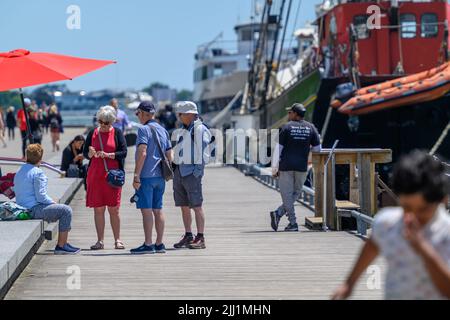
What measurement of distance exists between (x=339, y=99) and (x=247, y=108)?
659 inches

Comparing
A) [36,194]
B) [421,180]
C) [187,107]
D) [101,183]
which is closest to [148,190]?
[101,183]

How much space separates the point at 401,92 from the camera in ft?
94.8

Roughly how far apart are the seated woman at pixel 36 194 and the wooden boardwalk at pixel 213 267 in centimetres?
42

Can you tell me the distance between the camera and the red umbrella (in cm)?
1409

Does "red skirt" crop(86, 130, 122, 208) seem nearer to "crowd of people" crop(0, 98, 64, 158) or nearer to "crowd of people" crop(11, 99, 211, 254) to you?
"crowd of people" crop(11, 99, 211, 254)

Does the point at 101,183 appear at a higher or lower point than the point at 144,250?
higher

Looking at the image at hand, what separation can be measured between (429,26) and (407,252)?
2946cm

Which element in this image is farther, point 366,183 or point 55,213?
point 366,183

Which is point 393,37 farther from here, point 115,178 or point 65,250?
point 65,250

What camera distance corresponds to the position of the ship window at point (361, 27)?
33.8 metres

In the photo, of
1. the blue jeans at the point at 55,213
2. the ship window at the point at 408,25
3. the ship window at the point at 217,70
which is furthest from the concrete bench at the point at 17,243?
the ship window at the point at 217,70
